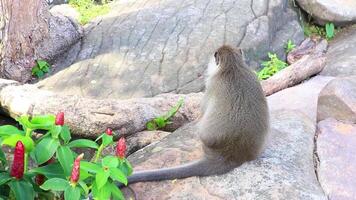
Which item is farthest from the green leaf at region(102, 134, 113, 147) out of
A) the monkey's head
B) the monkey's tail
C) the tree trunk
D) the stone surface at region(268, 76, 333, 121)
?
the tree trunk

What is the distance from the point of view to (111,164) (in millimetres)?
2896

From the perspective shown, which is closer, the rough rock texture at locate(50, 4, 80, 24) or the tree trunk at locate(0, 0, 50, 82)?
the tree trunk at locate(0, 0, 50, 82)

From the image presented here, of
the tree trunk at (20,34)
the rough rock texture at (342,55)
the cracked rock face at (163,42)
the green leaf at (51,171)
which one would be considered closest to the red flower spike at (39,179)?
the green leaf at (51,171)

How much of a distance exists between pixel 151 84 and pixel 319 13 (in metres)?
2.81

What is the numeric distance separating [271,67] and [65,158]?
13.9 feet

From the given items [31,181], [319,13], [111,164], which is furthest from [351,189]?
[319,13]

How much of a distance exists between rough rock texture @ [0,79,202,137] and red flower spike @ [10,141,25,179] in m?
2.24

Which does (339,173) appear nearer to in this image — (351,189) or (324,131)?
(351,189)

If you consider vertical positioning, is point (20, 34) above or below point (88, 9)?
above

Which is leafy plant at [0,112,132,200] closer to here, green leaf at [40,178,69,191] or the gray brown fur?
green leaf at [40,178,69,191]

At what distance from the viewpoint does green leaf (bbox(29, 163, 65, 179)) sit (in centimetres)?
297

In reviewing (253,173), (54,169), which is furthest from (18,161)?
(253,173)

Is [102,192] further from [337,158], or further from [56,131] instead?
[337,158]

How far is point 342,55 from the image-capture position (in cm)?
692
